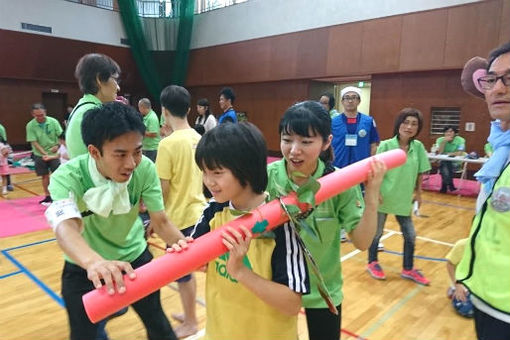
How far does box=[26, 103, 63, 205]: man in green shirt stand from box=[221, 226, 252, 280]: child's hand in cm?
635

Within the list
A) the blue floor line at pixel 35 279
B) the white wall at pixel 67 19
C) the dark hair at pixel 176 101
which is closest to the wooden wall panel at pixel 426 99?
the dark hair at pixel 176 101

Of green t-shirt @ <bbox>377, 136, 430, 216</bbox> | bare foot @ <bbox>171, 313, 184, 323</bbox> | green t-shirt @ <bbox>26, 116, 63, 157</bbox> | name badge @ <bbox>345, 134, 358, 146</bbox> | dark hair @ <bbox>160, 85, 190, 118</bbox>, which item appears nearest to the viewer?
dark hair @ <bbox>160, 85, 190, 118</bbox>

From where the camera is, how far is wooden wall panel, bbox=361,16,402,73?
9727 millimetres

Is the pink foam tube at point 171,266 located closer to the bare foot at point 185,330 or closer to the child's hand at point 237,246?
the child's hand at point 237,246

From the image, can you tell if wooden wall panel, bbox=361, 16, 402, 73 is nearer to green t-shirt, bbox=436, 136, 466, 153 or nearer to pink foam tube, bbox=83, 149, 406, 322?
green t-shirt, bbox=436, 136, 466, 153

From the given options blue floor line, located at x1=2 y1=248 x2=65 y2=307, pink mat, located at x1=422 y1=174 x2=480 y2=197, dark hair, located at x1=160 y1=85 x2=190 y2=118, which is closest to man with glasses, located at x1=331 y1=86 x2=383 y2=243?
dark hair, located at x1=160 y1=85 x2=190 y2=118

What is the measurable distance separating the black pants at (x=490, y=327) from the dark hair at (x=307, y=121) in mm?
897

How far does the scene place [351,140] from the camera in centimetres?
429

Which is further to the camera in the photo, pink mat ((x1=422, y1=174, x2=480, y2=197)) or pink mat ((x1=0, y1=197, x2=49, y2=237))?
pink mat ((x1=422, y1=174, x2=480, y2=197))

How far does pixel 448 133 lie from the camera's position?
813cm

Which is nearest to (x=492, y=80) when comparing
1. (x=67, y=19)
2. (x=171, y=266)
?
(x=171, y=266)

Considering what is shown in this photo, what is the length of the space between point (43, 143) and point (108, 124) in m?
6.25

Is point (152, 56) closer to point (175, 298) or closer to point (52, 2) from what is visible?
point (52, 2)

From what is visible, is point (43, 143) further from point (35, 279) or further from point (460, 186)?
point (460, 186)
